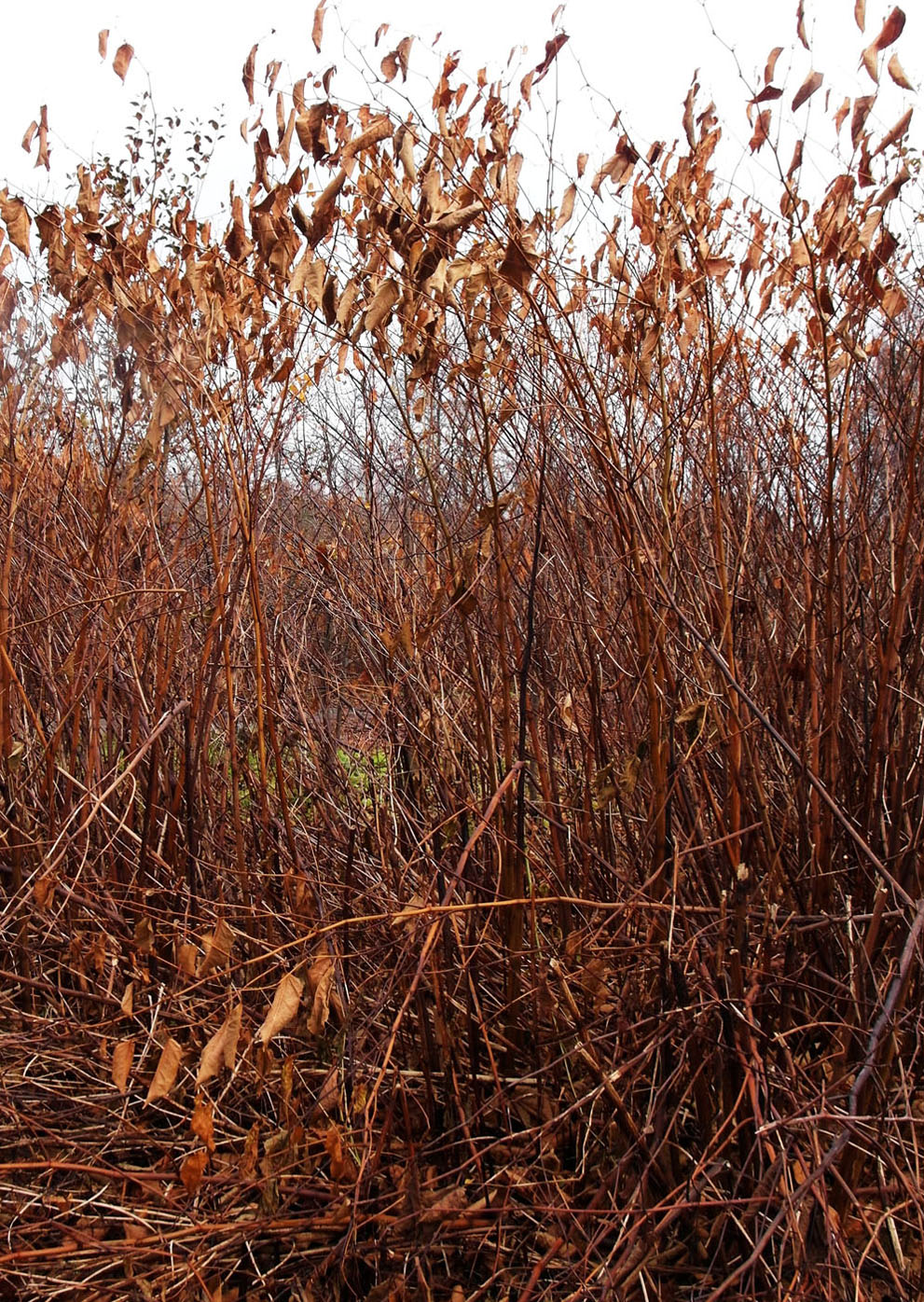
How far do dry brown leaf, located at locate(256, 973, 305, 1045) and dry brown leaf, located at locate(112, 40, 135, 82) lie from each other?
6.92ft

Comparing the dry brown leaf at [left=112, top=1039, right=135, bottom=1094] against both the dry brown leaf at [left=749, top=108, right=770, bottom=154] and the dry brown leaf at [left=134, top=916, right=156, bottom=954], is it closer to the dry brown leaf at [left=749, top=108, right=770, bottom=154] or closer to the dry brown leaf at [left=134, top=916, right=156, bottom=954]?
the dry brown leaf at [left=134, top=916, right=156, bottom=954]

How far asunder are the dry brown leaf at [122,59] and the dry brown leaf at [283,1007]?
2.11 metres

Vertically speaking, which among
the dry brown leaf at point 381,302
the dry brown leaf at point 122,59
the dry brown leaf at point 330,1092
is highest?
the dry brown leaf at point 122,59

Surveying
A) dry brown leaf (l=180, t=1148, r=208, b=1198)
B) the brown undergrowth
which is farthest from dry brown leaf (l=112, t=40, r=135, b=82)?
dry brown leaf (l=180, t=1148, r=208, b=1198)

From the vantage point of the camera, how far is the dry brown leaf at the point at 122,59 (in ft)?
7.85

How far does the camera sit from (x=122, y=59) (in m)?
2.40

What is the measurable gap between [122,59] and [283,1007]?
2.17m

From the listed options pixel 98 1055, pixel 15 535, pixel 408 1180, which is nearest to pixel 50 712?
pixel 15 535

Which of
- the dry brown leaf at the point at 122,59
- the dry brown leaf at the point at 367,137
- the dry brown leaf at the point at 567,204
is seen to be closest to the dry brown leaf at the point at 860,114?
the dry brown leaf at the point at 567,204

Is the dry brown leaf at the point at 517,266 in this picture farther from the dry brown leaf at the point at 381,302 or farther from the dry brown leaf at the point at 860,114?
the dry brown leaf at the point at 860,114

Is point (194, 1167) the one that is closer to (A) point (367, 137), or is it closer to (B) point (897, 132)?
(A) point (367, 137)

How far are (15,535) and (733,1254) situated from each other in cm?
280

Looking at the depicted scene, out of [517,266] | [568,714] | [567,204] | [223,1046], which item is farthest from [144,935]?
[567,204]

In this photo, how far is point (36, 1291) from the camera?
6.58ft
